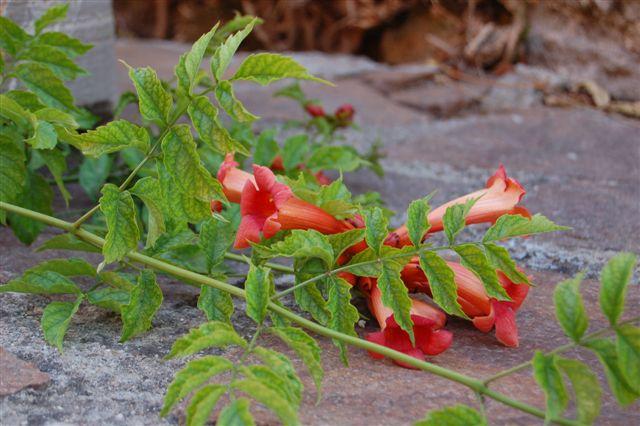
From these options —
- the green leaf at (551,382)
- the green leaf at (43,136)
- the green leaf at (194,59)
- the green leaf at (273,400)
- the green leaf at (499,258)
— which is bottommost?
the green leaf at (273,400)

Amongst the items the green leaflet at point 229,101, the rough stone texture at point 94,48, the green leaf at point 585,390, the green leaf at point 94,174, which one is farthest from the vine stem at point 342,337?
the rough stone texture at point 94,48

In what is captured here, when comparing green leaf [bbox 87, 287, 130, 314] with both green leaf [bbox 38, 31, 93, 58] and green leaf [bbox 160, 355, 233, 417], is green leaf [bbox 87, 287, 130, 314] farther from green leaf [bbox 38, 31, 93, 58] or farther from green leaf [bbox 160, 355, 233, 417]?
green leaf [bbox 38, 31, 93, 58]

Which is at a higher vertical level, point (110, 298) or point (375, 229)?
point (375, 229)

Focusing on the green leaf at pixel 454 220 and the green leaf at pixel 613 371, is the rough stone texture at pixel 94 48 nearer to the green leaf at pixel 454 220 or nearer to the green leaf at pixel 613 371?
the green leaf at pixel 454 220

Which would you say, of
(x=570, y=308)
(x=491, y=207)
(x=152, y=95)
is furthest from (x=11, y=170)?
(x=570, y=308)

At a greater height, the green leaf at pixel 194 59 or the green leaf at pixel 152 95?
the green leaf at pixel 194 59

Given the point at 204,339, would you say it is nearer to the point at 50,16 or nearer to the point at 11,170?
the point at 11,170
